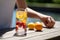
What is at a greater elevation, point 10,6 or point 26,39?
point 10,6

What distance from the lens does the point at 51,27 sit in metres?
1.38

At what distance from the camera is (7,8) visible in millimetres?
1341

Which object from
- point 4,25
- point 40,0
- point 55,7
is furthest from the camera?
point 40,0

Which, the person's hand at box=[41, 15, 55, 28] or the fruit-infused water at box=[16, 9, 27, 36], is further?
the person's hand at box=[41, 15, 55, 28]

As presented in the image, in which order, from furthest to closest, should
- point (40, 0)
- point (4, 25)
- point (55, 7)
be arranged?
point (40, 0)
point (55, 7)
point (4, 25)

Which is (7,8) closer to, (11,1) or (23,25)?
(11,1)

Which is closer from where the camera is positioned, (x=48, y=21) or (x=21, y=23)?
(x=21, y=23)

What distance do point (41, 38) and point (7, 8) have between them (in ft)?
1.31

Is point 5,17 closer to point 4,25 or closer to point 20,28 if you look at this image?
point 4,25

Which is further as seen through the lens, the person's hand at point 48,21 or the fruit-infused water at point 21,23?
the person's hand at point 48,21

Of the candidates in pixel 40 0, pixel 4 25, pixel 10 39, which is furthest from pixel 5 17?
pixel 40 0

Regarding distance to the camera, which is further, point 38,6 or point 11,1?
point 38,6

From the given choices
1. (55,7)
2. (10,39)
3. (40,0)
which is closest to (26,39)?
(10,39)

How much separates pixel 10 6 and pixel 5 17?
8cm
